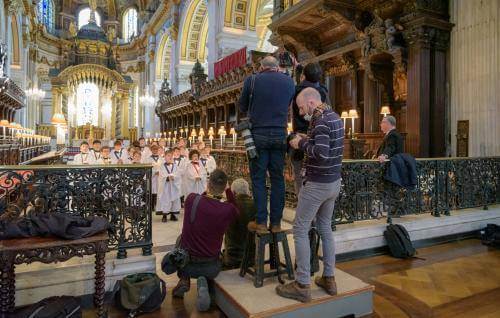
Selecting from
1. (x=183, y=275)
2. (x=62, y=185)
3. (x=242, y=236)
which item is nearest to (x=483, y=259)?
(x=242, y=236)

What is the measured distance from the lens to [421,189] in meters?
5.15

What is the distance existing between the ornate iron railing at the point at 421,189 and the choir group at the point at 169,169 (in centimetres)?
A: 223

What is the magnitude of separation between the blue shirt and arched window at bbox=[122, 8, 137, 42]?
38.5 metres

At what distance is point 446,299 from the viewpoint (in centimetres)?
321

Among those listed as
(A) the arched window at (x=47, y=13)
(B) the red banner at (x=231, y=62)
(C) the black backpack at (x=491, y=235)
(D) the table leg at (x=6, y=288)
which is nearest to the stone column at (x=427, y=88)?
(C) the black backpack at (x=491, y=235)

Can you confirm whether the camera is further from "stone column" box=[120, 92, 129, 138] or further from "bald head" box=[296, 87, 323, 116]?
"stone column" box=[120, 92, 129, 138]

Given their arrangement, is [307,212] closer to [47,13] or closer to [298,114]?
[298,114]

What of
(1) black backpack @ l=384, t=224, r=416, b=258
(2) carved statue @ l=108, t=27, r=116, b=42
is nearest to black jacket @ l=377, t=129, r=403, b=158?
(1) black backpack @ l=384, t=224, r=416, b=258

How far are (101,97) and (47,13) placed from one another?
33.6 feet

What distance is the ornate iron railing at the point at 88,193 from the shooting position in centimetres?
294

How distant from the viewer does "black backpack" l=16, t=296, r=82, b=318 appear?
2.48 metres

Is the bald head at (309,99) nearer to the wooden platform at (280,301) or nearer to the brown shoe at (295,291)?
the brown shoe at (295,291)

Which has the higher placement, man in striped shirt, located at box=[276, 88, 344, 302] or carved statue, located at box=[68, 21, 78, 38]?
carved statue, located at box=[68, 21, 78, 38]

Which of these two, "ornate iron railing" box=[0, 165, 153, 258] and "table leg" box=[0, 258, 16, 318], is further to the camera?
"ornate iron railing" box=[0, 165, 153, 258]
